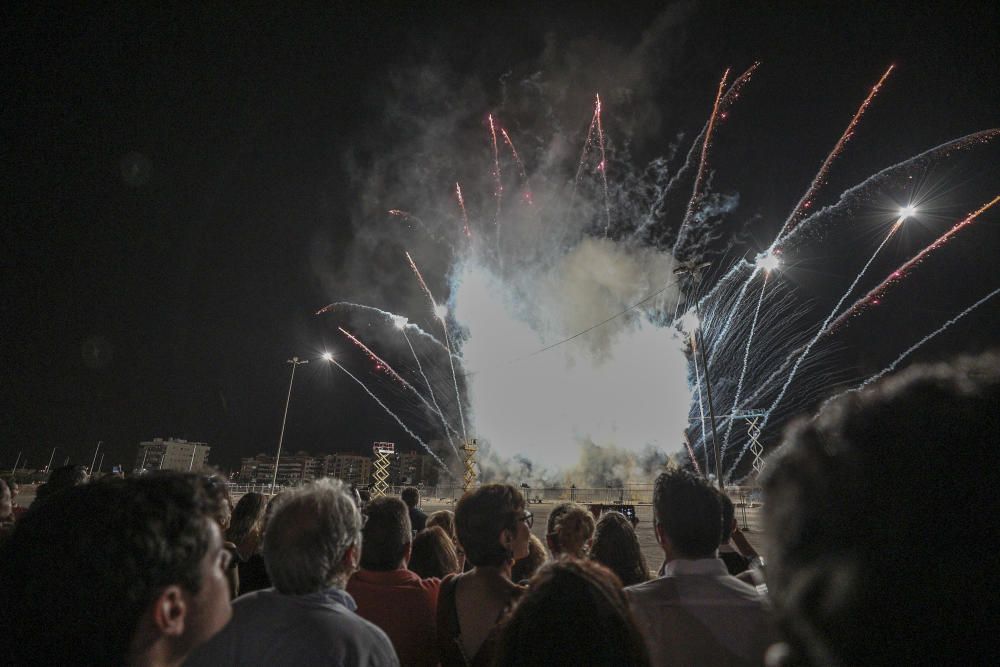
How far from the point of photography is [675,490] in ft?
9.22

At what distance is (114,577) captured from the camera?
54.6 inches

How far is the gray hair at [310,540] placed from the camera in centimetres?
225

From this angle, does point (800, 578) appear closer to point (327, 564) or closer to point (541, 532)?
point (327, 564)

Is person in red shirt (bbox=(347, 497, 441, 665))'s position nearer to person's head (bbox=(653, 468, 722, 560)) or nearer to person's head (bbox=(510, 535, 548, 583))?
person's head (bbox=(510, 535, 548, 583))

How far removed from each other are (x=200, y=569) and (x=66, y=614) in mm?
363

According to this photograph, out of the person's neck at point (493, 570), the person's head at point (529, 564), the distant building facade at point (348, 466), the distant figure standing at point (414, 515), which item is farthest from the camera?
the distant building facade at point (348, 466)

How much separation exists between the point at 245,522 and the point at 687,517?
418cm

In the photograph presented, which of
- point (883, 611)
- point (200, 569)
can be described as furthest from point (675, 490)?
point (200, 569)

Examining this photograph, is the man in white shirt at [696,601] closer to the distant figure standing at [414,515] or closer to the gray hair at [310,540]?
the gray hair at [310,540]

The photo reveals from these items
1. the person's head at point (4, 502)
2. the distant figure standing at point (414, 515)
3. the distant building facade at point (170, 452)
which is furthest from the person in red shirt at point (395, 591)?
the distant building facade at point (170, 452)

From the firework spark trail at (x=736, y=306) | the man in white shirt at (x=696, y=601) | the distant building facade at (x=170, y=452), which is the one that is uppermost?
the distant building facade at (x=170, y=452)

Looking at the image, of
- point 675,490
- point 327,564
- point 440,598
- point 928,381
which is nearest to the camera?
point 928,381

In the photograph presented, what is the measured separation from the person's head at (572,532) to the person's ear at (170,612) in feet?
11.3

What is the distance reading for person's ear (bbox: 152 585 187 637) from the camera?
4.83ft
